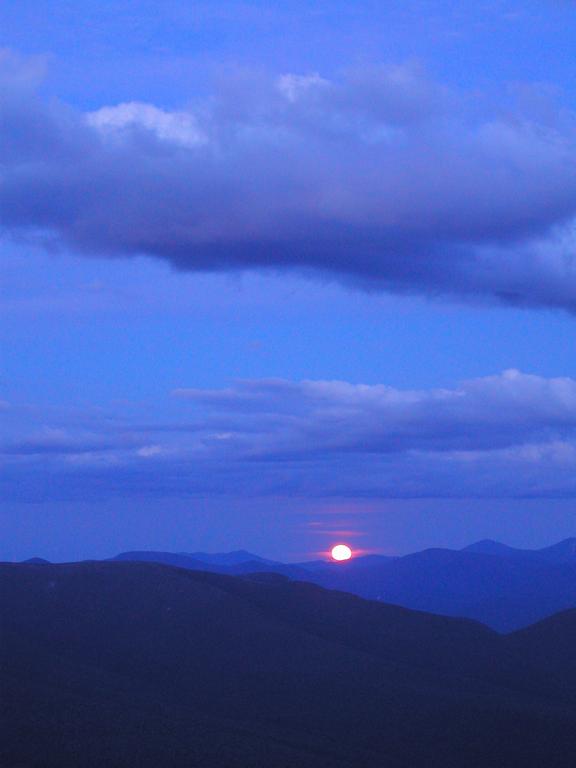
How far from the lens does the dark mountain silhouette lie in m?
74.8

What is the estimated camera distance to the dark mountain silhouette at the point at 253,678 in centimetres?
7475

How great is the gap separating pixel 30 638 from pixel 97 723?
124 feet

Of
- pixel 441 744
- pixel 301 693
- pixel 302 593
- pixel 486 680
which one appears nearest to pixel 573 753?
pixel 441 744

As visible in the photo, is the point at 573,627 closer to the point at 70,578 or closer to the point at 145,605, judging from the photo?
the point at 145,605

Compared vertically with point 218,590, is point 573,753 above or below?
below

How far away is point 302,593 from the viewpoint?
147 metres

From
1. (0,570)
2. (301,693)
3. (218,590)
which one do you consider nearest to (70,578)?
(0,570)

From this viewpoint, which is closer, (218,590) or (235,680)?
(235,680)

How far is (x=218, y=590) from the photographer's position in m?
135

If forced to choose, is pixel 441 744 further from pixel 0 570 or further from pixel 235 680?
pixel 0 570

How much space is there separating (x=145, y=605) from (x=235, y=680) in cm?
2551

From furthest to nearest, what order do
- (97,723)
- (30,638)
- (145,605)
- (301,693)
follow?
(145,605), (30,638), (301,693), (97,723)

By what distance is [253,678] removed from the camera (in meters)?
109

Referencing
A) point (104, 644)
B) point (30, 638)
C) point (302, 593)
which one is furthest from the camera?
point (302, 593)
